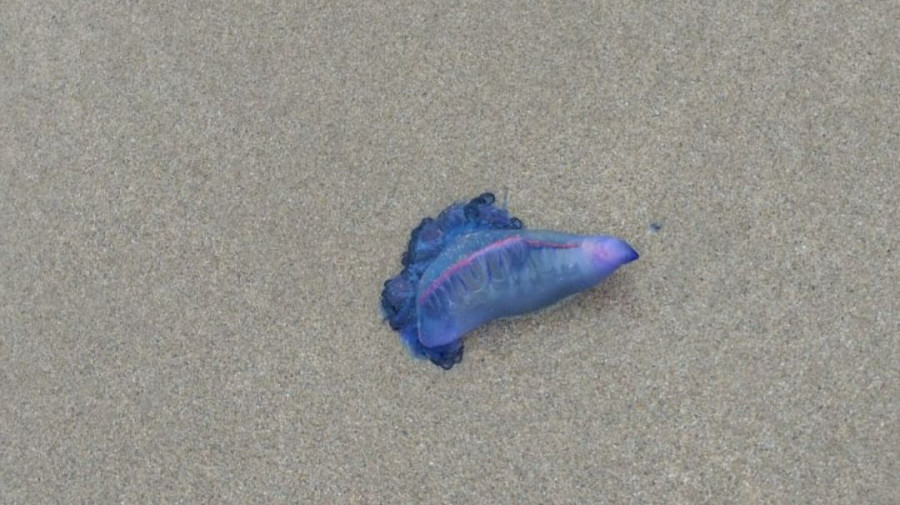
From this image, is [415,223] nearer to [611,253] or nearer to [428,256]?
[428,256]

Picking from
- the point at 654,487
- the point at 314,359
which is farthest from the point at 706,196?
the point at 314,359

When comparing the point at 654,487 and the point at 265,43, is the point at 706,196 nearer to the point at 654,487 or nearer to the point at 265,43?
the point at 654,487

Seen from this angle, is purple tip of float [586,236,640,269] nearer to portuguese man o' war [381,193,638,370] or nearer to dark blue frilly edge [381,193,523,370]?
portuguese man o' war [381,193,638,370]

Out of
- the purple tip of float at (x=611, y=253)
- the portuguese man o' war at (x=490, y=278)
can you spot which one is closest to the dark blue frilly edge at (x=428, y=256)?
the portuguese man o' war at (x=490, y=278)

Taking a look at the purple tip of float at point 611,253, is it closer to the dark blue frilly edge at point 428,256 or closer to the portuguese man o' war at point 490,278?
the portuguese man o' war at point 490,278

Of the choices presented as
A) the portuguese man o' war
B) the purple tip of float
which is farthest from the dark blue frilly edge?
the purple tip of float

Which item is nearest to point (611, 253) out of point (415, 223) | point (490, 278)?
point (490, 278)
